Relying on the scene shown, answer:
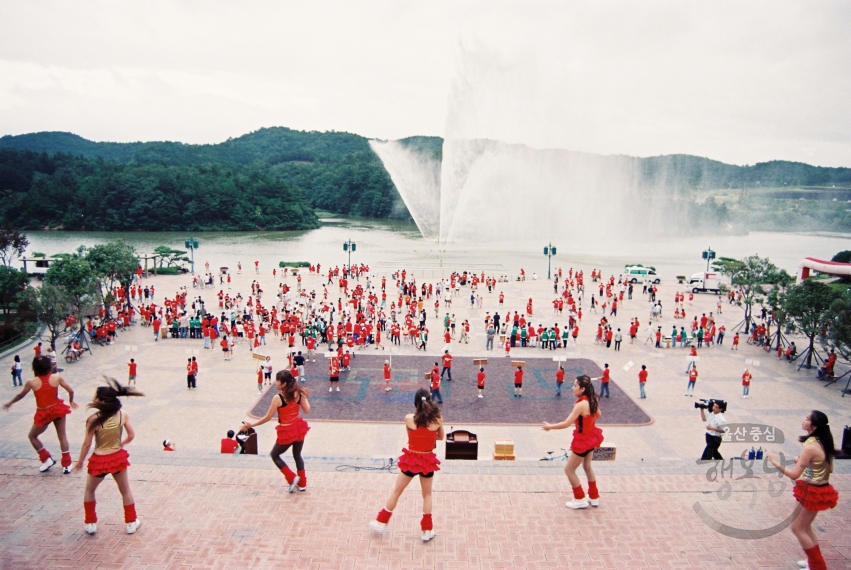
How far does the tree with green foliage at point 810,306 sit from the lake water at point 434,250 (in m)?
26.8

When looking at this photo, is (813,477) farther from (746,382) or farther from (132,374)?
(132,374)

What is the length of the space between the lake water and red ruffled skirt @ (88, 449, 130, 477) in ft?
129

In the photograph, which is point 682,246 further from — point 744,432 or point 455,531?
point 455,531

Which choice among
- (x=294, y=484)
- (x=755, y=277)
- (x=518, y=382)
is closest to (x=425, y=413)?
(x=294, y=484)

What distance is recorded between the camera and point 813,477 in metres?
5.66

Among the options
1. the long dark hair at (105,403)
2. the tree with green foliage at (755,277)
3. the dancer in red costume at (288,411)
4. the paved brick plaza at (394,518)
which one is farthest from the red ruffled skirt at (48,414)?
the tree with green foliage at (755,277)

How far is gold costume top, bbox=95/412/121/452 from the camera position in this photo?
6012mm

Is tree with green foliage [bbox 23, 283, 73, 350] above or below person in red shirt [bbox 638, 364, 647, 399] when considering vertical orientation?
above

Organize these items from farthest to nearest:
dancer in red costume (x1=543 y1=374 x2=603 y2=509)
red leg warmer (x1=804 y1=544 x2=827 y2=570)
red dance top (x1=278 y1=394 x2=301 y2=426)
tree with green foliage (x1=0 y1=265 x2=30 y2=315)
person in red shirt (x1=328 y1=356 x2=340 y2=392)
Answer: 1. tree with green foliage (x1=0 y1=265 x2=30 y2=315)
2. person in red shirt (x1=328 y1=356 x2=340 y2=392)
3. red dance top (x1=278 y1=394 x2=301 y2=426)
4. dancer in red costume (x1=543 y1=374 x2=603 y2=509)
5. red leg warmer (x1=804 y1=544 x2=827 y2=570)

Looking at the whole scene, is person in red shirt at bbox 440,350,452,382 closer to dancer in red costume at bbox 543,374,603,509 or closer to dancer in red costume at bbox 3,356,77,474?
dancer in red costume at bbox 543,374,603,509

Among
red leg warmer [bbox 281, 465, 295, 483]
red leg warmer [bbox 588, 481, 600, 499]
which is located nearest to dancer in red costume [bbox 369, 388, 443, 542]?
red leg warmer [bbox 281, 465, 295, 483]

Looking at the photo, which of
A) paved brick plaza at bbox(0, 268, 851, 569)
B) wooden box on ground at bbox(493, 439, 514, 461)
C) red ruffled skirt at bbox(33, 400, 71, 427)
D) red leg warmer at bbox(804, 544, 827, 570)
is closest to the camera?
red leg warmer at bbox(804, 544, 827, 570)

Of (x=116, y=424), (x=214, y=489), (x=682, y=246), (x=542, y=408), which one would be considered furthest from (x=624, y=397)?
(x=682, y=246)

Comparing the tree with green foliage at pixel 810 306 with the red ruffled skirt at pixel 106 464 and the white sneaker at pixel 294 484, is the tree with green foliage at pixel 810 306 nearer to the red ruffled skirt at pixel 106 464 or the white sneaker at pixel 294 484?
the white sneaker at pixel 294 484
